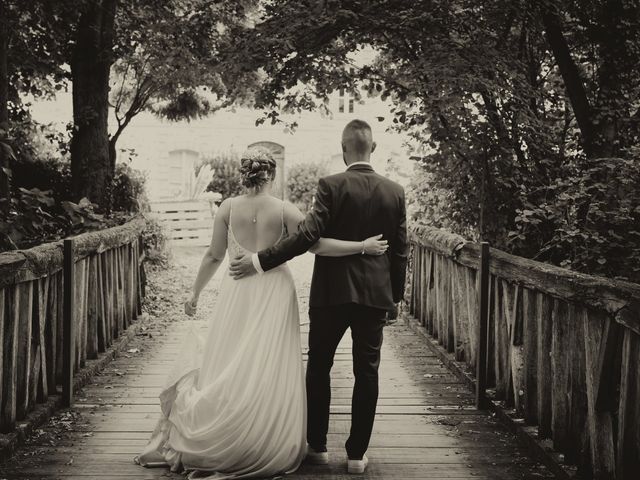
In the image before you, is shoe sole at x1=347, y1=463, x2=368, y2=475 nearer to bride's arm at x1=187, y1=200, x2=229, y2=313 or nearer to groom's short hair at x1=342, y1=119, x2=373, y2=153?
bride's arm at x1=187, y1=200, x2=229, y2=313

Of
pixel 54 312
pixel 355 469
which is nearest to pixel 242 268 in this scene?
pixel 355 469

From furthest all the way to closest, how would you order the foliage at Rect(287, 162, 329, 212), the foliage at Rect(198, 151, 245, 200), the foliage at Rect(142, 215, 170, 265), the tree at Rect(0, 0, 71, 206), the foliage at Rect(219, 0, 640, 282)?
1. the foliage at Rect(287, 162, 329, 212)
2. the foliage at Rect(198, 151, 245, 200)
3. the foliage at Rect(142, 215, 170, 265)
4. the tree at Rect(0, 0, 71, 206)
5. the foliage at Rect(219, 0, 640, 282)

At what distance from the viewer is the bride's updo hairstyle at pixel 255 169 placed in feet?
15.4

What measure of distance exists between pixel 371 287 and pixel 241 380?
858mm

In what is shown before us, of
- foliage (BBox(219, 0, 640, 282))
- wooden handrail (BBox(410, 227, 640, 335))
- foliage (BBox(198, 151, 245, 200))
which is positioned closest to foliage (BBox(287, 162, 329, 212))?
foliage (BBox(198, 151, 245, 200))

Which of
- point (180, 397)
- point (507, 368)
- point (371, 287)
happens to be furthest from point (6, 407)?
point (507, 368)

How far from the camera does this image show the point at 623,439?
11.5 feet

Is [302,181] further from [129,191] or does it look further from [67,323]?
[67,323]

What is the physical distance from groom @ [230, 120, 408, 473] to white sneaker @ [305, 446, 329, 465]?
20cm

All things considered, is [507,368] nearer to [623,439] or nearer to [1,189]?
[623,439]

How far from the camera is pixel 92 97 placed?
11.2m

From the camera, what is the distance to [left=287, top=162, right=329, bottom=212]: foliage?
26.9 m

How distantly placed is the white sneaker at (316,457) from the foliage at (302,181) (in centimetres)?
2213

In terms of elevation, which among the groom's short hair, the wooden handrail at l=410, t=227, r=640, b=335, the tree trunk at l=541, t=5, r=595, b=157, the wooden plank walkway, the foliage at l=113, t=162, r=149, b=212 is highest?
the tree trunk at l=541, t=5, r=595, b=157
